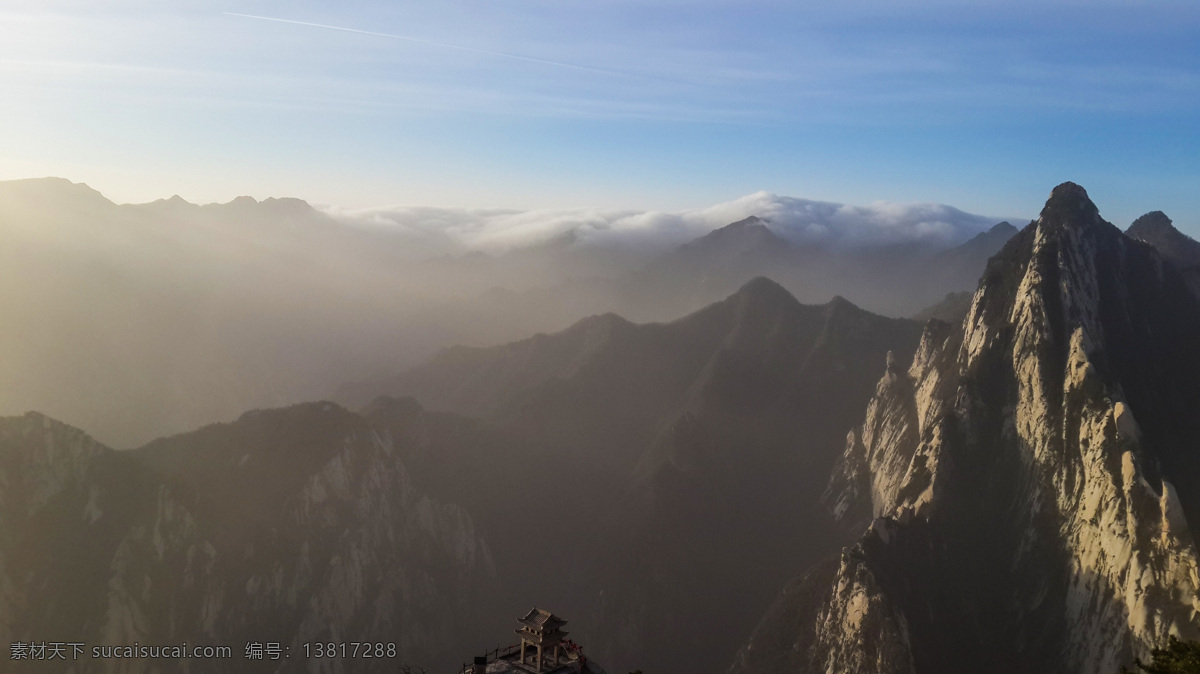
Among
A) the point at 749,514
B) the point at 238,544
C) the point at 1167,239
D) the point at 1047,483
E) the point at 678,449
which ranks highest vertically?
the point at 1167,239

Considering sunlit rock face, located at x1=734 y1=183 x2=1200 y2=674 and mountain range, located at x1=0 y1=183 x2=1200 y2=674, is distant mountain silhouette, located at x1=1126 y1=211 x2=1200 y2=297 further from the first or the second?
sunlit rock face, located at x1=734 y1=183 x2=1200 y2=674

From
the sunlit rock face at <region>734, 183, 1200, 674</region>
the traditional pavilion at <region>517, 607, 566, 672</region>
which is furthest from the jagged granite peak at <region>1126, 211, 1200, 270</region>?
the traditional pavilion at <region>517, 607, 566, 672</region>

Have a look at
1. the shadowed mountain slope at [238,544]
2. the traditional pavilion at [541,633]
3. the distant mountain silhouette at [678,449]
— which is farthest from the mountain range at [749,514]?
the traditional pavilion at [541,633]

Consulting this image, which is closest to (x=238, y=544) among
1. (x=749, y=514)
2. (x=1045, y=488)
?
(x=749, y=514)

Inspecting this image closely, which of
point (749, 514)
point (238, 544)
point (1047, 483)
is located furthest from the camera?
point (749, 514)

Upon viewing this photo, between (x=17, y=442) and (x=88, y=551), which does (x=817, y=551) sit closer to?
(x=88, y=551)

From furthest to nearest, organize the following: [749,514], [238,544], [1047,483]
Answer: [749,514], [238,544], [1047,483]

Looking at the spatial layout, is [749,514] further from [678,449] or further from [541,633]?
[541,633]

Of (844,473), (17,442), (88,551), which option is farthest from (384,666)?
(844,473)
